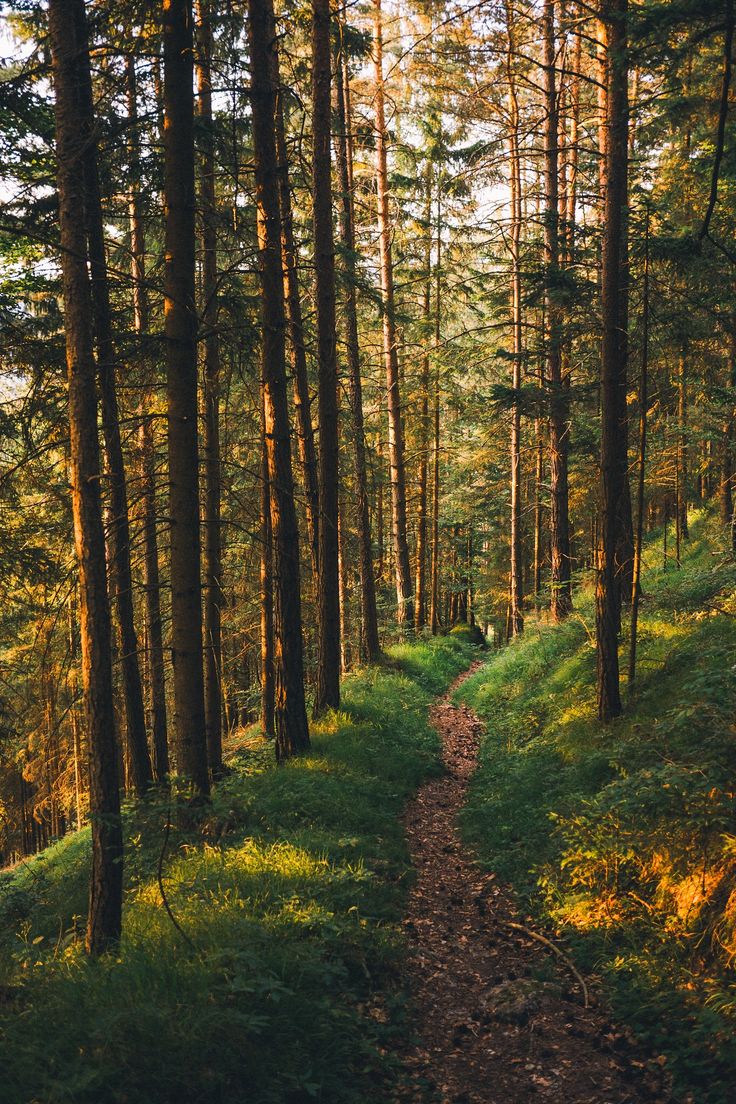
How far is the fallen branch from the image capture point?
4855 millimetres

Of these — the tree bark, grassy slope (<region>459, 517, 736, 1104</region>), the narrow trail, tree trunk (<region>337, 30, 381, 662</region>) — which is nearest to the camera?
the narrow trail

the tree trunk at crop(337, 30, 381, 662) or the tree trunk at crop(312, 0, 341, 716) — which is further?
the tree trunk at crop(337, 30, 381, 662)

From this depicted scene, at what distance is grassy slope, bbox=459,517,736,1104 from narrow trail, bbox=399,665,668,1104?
26cm

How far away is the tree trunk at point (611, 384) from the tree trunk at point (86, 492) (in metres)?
6.12

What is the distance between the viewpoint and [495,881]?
6859 mm

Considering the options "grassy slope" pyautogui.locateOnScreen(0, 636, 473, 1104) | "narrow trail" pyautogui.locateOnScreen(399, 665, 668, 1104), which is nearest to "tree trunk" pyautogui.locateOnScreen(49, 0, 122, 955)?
"grassy slope" pyautogui.locateOnScreen(0, 636, 473, 1104)

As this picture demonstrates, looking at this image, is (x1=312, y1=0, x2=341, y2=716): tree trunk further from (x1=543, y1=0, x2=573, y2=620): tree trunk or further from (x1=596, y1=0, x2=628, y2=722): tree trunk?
(x1=543, y1=0, x2=573, y2=620): tree trunk

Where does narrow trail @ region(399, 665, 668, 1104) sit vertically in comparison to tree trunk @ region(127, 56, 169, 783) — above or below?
below

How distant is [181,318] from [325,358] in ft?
15.7

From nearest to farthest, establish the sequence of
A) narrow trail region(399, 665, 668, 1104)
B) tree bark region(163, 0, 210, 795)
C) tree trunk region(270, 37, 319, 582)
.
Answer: narrow trail region(399, 665, 668, 1104) < tree bark region(163, 0, 210, 795) < tree trunk region(270, 37, 319, 582)

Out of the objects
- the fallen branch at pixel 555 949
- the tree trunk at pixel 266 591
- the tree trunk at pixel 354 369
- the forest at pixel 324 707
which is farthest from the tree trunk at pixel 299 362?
the fallen branch at pixel 555 949

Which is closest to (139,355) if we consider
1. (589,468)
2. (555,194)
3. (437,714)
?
(437,714)

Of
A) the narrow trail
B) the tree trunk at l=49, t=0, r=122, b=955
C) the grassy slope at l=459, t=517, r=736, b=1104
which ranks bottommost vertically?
the narrow trail

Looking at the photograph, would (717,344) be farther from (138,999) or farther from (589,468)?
(138,999)
